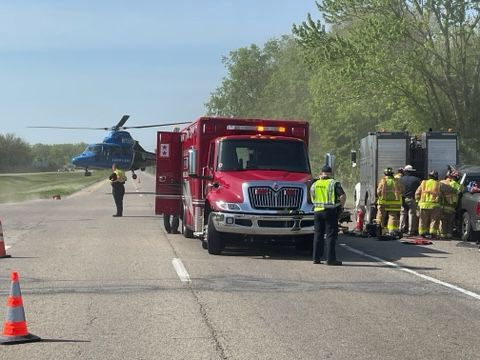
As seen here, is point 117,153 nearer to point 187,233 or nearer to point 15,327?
point 187,233

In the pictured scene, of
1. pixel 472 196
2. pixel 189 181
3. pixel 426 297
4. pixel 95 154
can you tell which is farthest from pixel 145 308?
pixel 95 154

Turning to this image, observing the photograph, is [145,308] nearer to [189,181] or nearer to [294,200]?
[294,200]

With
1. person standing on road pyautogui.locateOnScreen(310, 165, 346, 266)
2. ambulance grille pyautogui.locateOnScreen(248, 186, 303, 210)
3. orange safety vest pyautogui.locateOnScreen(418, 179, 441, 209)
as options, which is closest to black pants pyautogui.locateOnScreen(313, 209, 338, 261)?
person standing on road pyautogui.locateOnScreen(310, 165, 346, 266)

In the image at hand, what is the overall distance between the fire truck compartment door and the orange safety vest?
20.8 feet

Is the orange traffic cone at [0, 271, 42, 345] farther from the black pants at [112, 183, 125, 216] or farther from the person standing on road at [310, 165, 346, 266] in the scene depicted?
the black pants at [112, 183, 125, 216]

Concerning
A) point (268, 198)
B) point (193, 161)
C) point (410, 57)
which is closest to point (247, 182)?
point (268, 198)

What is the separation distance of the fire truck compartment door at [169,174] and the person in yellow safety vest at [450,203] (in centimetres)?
687

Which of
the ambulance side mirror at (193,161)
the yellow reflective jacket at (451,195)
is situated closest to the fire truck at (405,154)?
the yellow reflective jacket at (451,195)

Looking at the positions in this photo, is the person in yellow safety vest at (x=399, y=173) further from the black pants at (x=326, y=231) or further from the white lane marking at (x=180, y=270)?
the white lane marking at (x=180, y=270)

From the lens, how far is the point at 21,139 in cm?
16050

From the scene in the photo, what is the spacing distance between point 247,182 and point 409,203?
23.5ft

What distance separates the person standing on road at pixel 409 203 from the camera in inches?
746

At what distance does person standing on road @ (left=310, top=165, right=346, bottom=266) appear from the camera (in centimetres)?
1262

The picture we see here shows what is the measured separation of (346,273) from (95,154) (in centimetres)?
3675
